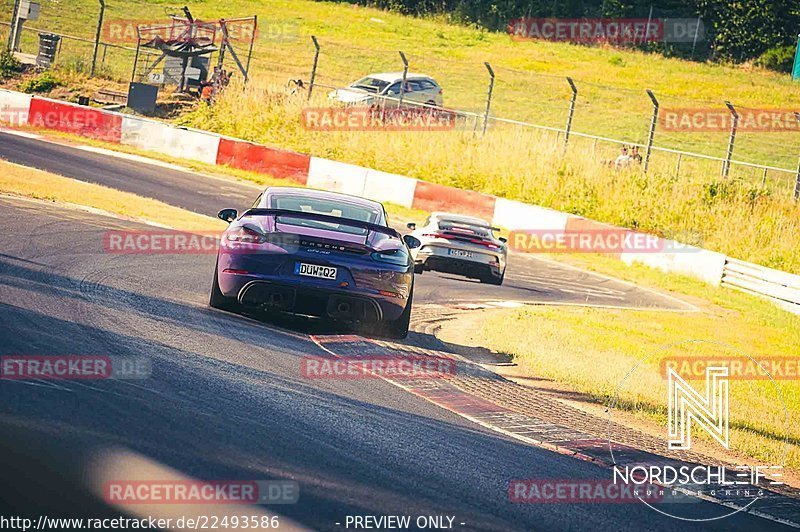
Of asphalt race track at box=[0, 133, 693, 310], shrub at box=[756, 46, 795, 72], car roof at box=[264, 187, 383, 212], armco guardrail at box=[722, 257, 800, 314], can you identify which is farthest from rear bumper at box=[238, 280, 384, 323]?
shrub at box=[756, 46, 795, 72]

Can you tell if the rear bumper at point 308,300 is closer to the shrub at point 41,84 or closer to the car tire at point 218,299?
the car tire at point 218,299

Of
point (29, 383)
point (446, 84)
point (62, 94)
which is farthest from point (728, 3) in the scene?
point (29, 383)

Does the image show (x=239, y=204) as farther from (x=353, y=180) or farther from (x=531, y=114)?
(x=531, y=114)

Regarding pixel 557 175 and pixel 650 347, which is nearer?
pixel 650 347

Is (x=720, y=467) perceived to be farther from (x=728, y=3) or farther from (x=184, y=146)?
(x=728, y=3)

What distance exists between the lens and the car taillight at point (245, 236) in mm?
9523

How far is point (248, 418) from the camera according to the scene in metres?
6.49

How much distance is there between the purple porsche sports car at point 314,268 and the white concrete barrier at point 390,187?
48.9 ft

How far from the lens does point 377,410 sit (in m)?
7.47

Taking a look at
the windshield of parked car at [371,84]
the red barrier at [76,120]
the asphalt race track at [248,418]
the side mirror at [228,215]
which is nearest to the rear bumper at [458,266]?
the asphalt race track at [248,418]

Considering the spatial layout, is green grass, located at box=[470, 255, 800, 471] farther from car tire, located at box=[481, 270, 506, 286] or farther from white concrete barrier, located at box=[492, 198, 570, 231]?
white concrete barrier, located at box=[492, 198, 570, 231]

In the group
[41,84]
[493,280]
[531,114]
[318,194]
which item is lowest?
[493,280]

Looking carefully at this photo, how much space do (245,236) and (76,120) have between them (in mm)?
20121

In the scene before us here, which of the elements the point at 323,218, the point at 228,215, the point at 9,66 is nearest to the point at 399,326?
the point at 323,218
